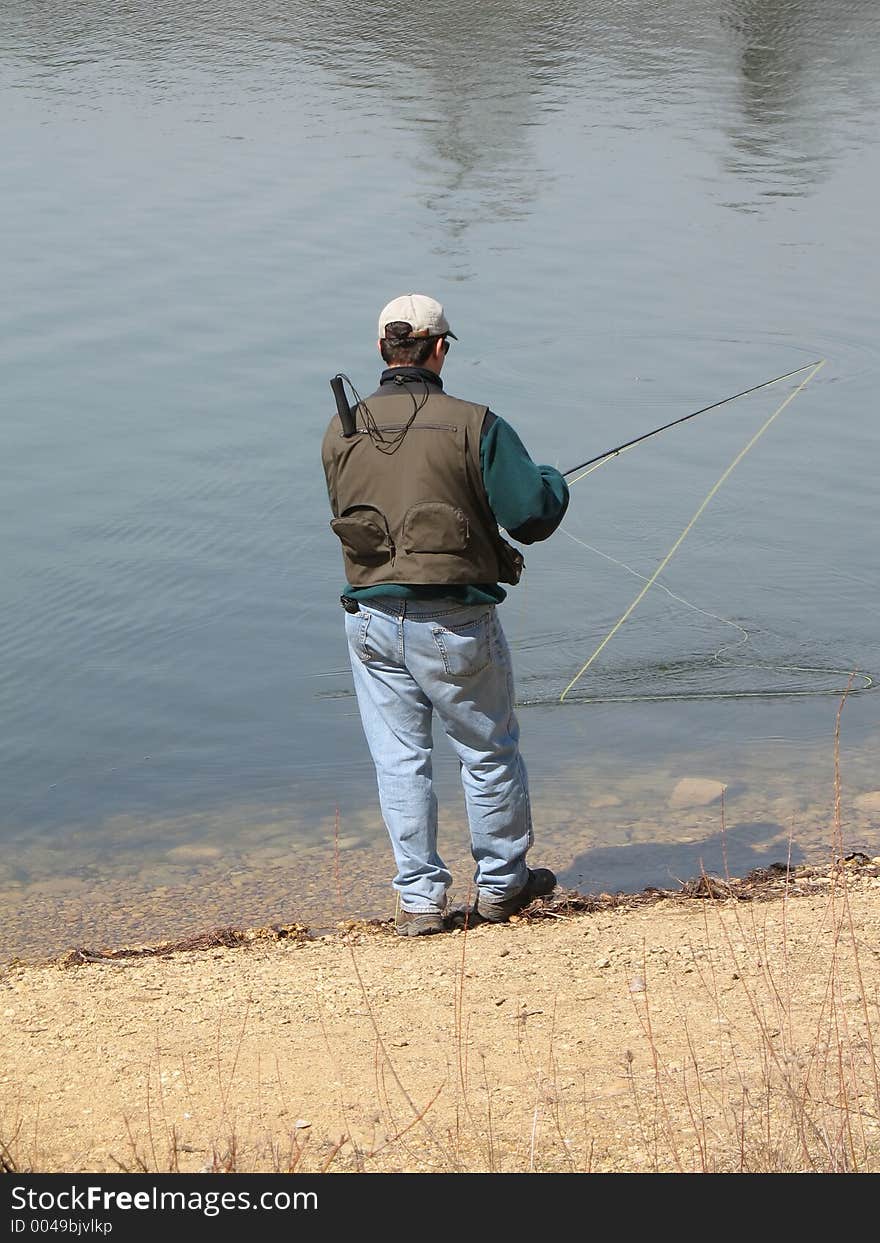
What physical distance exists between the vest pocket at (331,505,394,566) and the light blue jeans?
147 millimetres

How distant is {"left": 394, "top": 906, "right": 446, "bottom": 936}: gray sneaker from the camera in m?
4.97

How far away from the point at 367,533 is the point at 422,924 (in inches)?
49.1

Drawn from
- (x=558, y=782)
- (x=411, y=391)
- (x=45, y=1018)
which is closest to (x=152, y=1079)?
(x=45, y=1018)

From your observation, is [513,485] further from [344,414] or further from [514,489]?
[344,414]

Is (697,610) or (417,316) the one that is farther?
(697,610)

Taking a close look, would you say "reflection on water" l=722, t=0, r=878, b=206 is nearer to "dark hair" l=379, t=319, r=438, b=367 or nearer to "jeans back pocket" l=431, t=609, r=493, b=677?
"dark hair" l=379, t=319, r=438, b=367

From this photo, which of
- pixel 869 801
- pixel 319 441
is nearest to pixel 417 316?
pixel 869 801

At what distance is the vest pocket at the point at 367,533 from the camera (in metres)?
4.58

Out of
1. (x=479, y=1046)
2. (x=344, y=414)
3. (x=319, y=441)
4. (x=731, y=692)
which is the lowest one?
(x=731, y=692)

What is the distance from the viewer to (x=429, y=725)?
4914 mm

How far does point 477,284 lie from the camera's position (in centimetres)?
1405

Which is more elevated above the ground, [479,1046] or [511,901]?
[479,1046]

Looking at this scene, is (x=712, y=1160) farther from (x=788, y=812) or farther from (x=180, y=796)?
(x=180, y=796)

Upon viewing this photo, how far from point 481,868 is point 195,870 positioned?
167 cm
